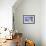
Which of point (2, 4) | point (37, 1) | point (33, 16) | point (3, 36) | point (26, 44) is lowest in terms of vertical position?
point (26, 44)

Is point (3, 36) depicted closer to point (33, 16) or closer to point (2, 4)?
point (2, 4)

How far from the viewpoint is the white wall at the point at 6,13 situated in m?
4.68

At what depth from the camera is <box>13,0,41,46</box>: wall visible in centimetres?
620

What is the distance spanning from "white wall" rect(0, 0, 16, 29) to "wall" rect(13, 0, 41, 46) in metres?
1.44

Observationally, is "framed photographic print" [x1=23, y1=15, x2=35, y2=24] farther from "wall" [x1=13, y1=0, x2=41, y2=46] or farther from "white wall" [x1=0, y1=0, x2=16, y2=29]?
"white wall" [x1=0, y1=0, x2=16, y2=29]

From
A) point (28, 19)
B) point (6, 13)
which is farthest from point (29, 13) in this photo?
point (6, 13)

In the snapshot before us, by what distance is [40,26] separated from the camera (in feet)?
20.5

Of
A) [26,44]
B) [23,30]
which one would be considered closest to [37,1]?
[23,30]

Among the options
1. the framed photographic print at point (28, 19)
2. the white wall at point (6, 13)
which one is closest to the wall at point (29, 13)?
the framed photographic print at point (28, 19)

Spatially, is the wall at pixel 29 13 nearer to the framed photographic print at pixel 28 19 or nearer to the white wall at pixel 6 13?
the framed photographic print at pixel 28 19

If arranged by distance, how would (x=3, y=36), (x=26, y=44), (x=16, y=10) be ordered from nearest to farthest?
1. (x=3, y=36)
2. (x=26, y=44)
3. (x=16, y=10)

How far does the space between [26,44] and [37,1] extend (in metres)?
2.61

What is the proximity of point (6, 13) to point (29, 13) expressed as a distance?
5.82ft

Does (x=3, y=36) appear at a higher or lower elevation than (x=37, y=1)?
lower
